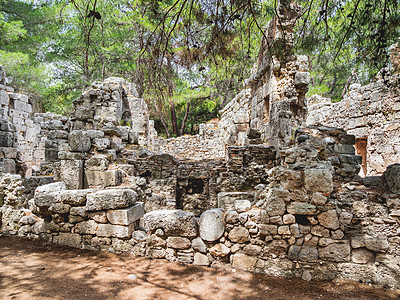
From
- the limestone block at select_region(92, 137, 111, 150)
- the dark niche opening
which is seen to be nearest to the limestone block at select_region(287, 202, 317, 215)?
the dark niche opening

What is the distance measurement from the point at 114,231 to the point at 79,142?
2789 millimetres

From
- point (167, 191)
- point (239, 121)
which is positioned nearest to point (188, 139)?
point (239, 121)

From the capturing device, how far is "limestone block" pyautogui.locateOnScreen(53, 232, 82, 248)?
3475mm

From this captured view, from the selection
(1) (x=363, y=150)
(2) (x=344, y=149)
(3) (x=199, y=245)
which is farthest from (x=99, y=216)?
(1) (x=363, y=150)

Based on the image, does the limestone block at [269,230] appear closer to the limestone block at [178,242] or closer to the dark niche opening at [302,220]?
the dark niche opening at [302,220]

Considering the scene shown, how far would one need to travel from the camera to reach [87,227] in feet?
11.3

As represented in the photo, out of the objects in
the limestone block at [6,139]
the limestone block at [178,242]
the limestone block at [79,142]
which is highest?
the limestone block at [6,139]

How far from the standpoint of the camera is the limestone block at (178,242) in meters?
3.13

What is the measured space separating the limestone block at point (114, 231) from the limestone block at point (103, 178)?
158 centimetres

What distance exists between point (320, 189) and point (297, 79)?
5.15 m

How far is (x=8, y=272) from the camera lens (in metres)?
2.77

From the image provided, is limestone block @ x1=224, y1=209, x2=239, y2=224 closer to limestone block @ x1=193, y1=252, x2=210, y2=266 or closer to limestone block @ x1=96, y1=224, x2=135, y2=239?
limestone block @ x1=193, y1=252, x2=210, y2=266

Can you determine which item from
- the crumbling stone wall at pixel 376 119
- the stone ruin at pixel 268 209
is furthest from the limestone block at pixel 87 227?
the crumbling stone wall at pixel 376 119

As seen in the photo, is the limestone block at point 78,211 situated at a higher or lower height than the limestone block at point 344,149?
lower
